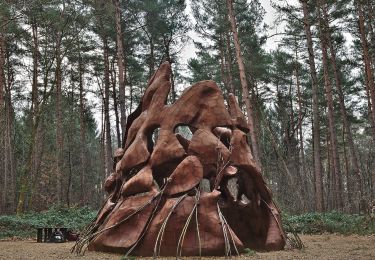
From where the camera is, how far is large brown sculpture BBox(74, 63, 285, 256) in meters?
7.10

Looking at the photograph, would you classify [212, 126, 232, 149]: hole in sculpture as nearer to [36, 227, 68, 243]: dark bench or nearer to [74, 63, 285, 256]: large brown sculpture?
[74, 63, 285, 256]: large brown sculpture

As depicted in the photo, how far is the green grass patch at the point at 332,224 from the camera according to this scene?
13156 mm

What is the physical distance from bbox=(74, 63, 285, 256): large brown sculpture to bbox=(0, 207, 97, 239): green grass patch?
5698 millimetres

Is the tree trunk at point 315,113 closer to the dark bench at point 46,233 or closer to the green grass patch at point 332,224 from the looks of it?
the green grass patch at point 332,224

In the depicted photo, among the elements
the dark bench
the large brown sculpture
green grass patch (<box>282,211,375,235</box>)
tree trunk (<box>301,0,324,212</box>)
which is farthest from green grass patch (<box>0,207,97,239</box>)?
tree trunk (<box>301,0,324,212</box>)

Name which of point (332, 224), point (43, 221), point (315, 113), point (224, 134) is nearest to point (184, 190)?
point (224, 134)

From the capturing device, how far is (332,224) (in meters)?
14.0

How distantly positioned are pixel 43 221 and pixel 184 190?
9193mm

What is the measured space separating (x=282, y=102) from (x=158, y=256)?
2199cm

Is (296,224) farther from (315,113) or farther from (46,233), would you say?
(46,233)

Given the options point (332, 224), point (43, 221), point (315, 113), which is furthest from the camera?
point (315, 113)

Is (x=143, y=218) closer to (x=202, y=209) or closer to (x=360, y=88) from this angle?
(x=202, y=209)

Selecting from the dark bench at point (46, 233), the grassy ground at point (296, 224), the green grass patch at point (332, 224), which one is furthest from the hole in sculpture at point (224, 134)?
the dark bench at point (46, 233)

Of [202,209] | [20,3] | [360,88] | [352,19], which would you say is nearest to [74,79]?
[20,3]
